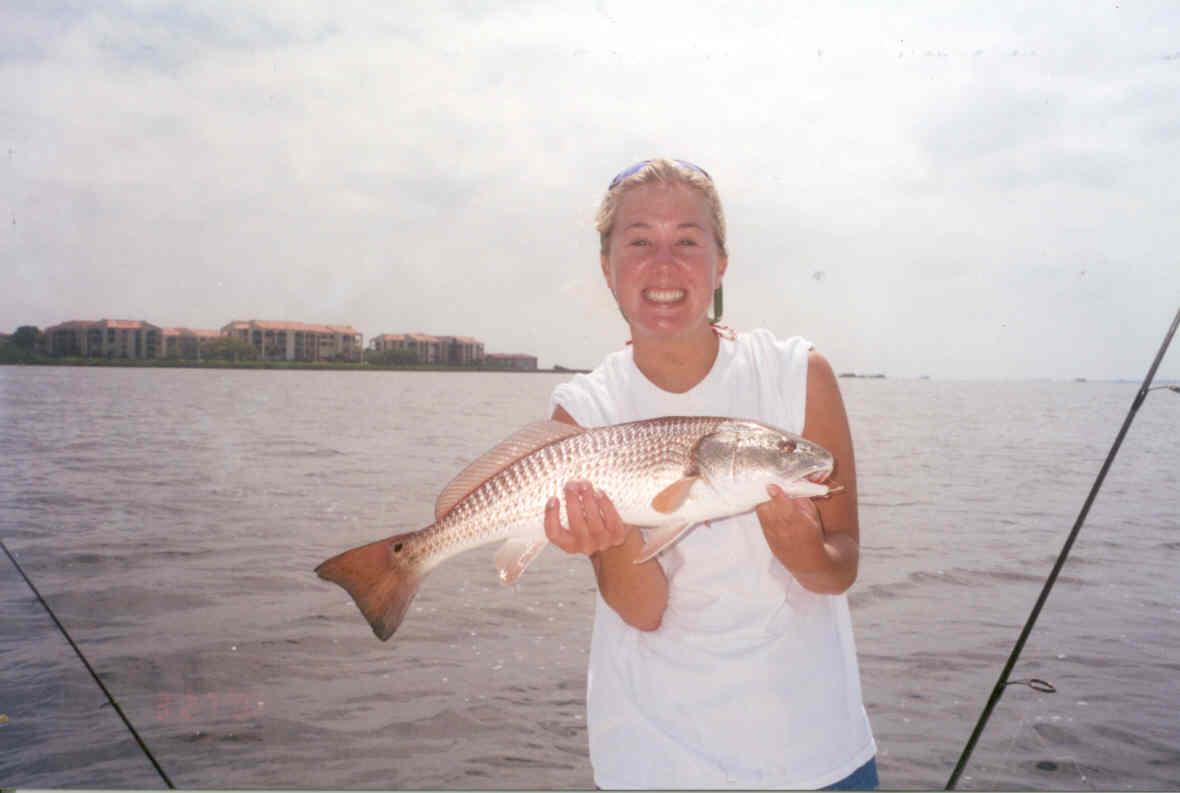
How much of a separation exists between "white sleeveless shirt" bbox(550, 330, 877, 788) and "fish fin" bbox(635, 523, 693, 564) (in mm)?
86

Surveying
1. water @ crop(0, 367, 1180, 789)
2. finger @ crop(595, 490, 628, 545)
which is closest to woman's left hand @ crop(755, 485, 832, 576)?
finger @ crop(595, 490, 628, 545)

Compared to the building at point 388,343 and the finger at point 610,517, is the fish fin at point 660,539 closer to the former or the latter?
the finger at point 610,517

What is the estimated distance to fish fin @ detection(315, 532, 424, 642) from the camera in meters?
2.35

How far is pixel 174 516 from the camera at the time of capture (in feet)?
33.0

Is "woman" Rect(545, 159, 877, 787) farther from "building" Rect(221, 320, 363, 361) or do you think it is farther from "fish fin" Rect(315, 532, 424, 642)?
"building" Rect(221, 320, 363, 361)

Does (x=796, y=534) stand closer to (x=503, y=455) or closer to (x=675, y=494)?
(x=675, y=494)

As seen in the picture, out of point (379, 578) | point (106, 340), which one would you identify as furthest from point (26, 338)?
point (379, 578)

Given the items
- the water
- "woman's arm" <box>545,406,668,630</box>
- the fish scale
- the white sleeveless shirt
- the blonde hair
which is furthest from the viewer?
the water

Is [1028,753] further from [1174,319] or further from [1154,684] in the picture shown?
[1174,319]

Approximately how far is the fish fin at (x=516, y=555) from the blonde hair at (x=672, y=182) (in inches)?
37.5

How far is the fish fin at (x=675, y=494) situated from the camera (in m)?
2.28

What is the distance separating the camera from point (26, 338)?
4.94 metres

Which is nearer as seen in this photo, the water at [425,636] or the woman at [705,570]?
the woman at [705,570]
